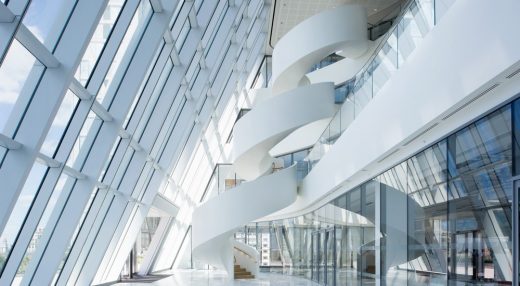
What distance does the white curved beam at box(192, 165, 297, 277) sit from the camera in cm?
1919

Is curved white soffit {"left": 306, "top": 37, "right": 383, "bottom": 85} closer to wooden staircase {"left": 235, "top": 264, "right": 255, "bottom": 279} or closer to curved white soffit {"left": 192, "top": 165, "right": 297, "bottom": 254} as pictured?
curved white soffit {"left": 192, "top": 165, "right": 297, "bottom": 254}

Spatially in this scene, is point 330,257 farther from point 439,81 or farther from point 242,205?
point 439,81

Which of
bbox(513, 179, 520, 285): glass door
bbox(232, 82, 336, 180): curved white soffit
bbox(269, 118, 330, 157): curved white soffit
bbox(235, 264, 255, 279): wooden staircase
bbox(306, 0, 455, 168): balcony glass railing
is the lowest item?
bbox(513, 179, 520, 285): glass door

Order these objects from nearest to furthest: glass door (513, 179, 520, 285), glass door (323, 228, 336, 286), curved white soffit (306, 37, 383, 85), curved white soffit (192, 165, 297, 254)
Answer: glass door (513, 179, 520, 285) → glass door (323, 228, 336, 286) → curved white soffit (192, 165, 297, 254) → curved white soffit (306, 37, 383, 85)

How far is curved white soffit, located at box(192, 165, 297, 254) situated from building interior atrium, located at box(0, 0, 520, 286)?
48 mm

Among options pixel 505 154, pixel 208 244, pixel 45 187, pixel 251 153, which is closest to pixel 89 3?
pixel 45 187

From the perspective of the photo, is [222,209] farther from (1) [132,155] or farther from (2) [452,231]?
(2) [452,231]

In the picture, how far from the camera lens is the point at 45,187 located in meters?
9.22

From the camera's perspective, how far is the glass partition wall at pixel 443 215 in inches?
258

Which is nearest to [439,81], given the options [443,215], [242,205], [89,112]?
[443,215]

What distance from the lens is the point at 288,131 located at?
693 inches

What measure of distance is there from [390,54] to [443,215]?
11.2ft

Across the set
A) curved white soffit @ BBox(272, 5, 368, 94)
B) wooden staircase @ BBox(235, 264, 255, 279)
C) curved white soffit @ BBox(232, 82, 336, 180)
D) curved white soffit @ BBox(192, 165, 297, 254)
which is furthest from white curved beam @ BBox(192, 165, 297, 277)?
wooden staircase @ BBox(235, 264, 255, 279)

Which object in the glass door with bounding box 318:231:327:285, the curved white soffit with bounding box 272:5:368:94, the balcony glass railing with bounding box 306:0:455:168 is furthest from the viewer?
the glass door with bounding box 318:231:327:285
